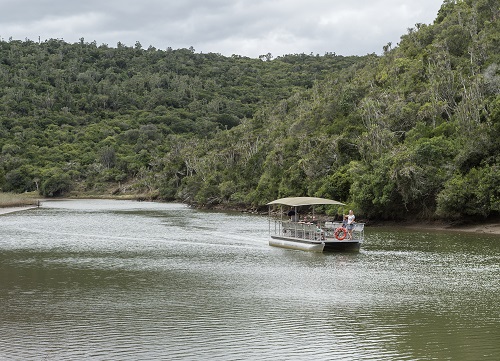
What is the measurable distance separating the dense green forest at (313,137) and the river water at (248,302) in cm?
1492

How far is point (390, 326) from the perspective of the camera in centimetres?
1788

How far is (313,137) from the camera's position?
81125 millimetres

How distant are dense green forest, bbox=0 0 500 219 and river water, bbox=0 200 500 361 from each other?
588 inches

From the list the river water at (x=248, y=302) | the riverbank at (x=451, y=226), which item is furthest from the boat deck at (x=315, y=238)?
the riverbank at (x=451, y=226)

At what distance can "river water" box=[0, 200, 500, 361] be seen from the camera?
608 inches

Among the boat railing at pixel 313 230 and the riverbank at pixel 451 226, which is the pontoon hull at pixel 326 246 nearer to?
the boat railing at pixel 313 230

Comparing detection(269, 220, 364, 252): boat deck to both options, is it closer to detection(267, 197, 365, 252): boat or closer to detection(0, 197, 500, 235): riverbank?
detection(267, 197, 365, 252): boat

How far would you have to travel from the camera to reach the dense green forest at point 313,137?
5438 cm

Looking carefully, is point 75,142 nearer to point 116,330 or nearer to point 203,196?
point 203,196

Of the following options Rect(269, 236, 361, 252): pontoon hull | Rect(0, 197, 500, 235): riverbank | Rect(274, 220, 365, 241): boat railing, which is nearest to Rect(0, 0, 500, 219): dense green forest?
Rect(0, 197, 500, 235): riverbank

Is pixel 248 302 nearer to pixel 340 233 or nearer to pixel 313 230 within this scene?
pixel 313 230

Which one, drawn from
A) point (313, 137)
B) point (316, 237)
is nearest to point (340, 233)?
point (316, 237)

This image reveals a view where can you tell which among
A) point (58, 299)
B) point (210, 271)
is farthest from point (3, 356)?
point (210, 271)

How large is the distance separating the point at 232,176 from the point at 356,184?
47260 millimetres
